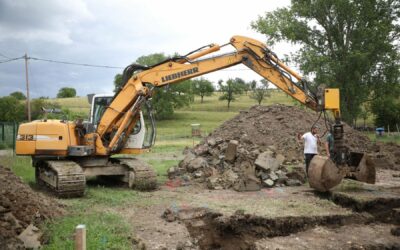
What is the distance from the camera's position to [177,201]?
389 inches

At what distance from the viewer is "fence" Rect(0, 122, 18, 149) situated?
894 inches

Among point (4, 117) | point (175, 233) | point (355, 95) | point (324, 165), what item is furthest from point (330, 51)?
point (4, 117)

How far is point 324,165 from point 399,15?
24.9 m

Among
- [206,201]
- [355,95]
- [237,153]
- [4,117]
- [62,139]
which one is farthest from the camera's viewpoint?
[4,117]

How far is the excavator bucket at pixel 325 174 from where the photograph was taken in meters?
10.0

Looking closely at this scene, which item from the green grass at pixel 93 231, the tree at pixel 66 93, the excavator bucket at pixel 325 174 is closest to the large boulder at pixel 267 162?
the excavator bucket at pixel 325 174

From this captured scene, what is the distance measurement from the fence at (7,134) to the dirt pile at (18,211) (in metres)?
15.3

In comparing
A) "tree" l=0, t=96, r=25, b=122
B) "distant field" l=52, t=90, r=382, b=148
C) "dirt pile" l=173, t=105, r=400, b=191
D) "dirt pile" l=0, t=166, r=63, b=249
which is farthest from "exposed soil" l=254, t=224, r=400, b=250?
"tree" l=0, t=96, r=25, b=122

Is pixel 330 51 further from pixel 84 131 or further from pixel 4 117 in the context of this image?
pixel 4 117

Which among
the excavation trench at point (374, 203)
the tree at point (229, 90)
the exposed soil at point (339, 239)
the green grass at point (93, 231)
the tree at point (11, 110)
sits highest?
the tree at point (229, 90)

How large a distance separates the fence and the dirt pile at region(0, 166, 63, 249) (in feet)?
50.3

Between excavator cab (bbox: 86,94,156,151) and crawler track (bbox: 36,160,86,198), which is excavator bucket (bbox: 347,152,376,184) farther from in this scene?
crawler track (bbox: 36,160,86,198)

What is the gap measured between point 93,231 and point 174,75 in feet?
18.6

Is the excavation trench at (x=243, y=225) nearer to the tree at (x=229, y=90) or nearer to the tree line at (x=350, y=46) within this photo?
the tree line at (x=350, y=46)
